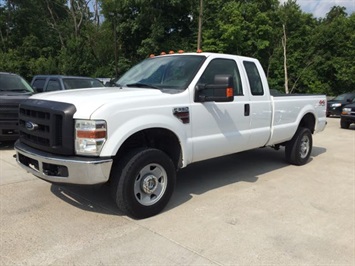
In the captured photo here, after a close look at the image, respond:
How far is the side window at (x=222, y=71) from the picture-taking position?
16.3 feet

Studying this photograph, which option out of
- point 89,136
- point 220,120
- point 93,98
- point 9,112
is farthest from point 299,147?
point 9,112

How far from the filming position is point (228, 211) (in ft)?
15.0

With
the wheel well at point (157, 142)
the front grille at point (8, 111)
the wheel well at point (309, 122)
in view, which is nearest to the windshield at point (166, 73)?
the wheel well at point (157, 142)

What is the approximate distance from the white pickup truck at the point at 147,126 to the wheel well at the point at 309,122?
1.83 metres

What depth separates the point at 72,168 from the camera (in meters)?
3.74

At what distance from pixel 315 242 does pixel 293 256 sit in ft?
1.54

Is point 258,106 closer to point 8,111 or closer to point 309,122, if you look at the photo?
point 309,122

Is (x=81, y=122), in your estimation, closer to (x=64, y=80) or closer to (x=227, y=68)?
(x=227, y=68)

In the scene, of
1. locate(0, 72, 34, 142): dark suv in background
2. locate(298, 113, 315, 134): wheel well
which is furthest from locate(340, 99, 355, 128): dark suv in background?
locate(0, 72, 34, 142): dark suv in background

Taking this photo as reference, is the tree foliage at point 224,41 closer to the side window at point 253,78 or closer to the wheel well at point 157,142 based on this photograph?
the side window at point 253,78

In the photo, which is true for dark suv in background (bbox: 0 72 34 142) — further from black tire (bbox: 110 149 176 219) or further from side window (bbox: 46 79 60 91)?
black tire (bbox: 110 149 176 219)

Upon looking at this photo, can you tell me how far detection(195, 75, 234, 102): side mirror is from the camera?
176 inches

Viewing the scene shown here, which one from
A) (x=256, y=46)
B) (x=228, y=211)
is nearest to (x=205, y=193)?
(x=228, y=211)

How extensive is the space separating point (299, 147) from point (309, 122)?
0.80 m
